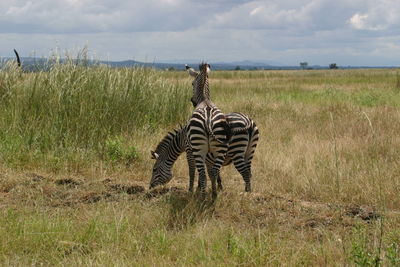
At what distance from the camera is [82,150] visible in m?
8.47

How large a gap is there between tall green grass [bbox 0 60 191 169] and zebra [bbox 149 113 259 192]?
184cm

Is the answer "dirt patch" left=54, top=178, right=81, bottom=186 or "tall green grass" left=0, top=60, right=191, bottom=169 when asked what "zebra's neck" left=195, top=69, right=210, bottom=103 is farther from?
"tall green grass" left=0, top=60, right=191, bottom=169

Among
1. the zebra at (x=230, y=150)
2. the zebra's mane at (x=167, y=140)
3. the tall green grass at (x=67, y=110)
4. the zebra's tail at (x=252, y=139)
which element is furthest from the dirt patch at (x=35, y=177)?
the zebra's tail at (x=252, y=139)

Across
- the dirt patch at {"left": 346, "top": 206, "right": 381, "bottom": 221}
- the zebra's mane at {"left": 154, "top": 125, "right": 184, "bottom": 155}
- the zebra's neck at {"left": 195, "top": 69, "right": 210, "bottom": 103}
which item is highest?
the zebra's neck at {"left": 195, "top": 69, "right": 210, "bottom": 103}

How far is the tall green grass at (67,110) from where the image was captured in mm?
8547

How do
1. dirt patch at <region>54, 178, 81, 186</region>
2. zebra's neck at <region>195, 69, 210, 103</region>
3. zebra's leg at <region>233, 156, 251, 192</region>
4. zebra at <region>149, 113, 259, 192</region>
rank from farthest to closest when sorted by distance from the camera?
dirt patch at <region>54, 178, 81, 186</region> → zebra's neck at <region>195, 69, 210, 103</region> → zebra's leg at <region>233, 156, 251, 192</region> → zebra at <region>149, 113, 259, 192</region>

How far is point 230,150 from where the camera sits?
6332mm

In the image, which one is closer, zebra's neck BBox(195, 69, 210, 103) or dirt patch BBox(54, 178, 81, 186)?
zebra's neck BBox(195, 69, 210, 103)

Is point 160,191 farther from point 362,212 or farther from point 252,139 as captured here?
point 362,212

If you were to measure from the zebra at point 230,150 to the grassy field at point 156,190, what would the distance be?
251 mm

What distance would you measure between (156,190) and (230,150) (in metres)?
1.17

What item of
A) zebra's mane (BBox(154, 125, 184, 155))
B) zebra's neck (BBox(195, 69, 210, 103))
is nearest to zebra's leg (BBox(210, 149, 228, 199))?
zebra's neck (BBox(195, 69, 210, 103))

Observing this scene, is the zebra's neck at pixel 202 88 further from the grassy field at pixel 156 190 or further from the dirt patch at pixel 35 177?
the dirt patch at pixel 35 177

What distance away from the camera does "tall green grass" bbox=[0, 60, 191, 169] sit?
855 centimetres
